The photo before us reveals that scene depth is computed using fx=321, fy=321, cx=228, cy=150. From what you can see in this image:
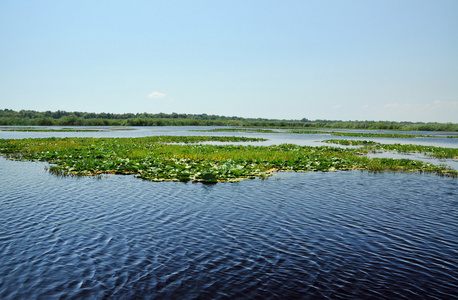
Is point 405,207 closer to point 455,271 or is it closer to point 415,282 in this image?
point 455,271

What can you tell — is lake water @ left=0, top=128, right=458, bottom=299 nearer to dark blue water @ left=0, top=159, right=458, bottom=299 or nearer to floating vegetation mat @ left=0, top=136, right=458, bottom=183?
dark blue water @ left=0, top=159, right=458, bottom=299

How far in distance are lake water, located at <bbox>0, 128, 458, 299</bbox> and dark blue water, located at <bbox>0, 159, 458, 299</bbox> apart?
0.04m

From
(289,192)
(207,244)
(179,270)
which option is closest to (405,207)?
(289,192)

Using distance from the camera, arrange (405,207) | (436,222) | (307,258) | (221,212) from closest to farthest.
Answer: (307,258)
(436,222)
(221,212)
(405,207)

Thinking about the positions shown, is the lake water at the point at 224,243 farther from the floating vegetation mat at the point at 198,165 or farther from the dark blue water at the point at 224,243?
the floating vegetation mat at the point at 198,165

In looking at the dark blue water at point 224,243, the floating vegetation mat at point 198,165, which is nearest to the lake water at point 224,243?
the dark blue water at point 224,243

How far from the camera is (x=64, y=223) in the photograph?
39.0ft

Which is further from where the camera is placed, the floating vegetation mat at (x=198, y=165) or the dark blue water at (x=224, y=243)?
the floating vegetation mat at (x=198, y=165)

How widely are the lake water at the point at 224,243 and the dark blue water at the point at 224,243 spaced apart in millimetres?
43

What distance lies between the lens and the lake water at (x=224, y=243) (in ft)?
24.9

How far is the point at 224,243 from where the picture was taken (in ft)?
33.8

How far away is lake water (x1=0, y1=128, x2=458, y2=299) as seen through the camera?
299 inches

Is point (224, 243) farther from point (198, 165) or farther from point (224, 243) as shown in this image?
point (198, 165)

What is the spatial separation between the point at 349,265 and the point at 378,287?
3.85ft
